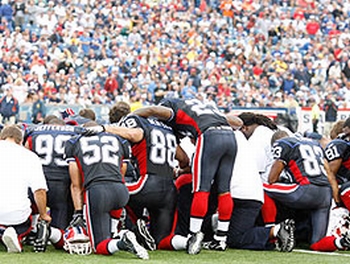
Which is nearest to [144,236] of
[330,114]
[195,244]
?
[195,244]

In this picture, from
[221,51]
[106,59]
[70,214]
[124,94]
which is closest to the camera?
[70,214]

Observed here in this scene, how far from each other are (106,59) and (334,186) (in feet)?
60.9

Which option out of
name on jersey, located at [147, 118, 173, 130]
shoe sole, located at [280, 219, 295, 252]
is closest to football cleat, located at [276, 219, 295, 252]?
shoe sole, located at [280, 219, 295, 252]

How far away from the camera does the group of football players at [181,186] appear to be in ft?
25.9

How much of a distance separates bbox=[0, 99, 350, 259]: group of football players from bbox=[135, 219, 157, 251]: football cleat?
1 cm

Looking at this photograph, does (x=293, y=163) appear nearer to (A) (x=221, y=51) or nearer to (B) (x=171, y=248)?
(B) (x=171, y=248)

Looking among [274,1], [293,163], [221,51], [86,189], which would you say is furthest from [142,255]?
[274,1]

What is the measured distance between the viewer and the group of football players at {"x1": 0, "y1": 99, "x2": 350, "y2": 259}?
310 inches

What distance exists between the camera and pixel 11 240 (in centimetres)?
770

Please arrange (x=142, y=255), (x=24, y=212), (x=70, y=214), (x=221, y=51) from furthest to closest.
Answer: (x=221, y=51)
(x=70, y=214)
(x=24, y=212)
(x=142, y=255)

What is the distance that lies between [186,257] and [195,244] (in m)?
0.25

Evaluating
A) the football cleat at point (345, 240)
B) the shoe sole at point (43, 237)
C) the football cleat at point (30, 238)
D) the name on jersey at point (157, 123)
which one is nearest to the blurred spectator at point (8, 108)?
the football cleat at point (30, 238)

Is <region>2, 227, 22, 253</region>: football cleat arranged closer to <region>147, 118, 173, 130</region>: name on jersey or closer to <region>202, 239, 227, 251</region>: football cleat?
<region>147, 118, 173, 130</region>: name on jersey

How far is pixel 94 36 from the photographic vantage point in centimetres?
2806
